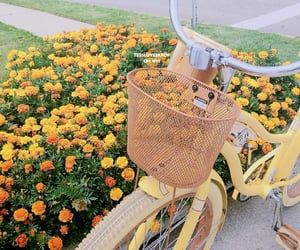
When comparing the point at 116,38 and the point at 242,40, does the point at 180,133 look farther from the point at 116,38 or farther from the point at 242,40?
the point at 242,40

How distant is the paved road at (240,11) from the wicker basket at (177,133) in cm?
497

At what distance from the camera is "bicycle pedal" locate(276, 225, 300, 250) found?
7.02 ft

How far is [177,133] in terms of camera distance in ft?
4.15

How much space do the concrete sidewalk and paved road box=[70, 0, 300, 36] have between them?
1.58 m

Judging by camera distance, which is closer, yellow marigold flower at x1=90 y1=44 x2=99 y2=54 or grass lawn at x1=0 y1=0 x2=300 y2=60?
yellow marigold flower at x1=90 y1=44 x2=99 y2=54

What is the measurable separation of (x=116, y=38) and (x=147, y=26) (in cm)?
199

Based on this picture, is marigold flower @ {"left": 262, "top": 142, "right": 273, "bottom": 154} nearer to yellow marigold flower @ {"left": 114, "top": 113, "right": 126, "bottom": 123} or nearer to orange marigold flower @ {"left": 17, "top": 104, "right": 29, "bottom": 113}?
yellow marigold flower @ {"left": 114, "top": 113, "right": 126, "bottom": 123}

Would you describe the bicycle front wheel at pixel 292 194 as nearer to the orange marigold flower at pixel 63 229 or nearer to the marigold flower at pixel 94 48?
the orange marigold flower at pixel 63 229

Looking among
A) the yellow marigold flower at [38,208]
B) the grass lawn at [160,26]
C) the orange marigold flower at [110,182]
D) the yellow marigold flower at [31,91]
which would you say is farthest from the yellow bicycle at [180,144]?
the grass lawn at [160,26]

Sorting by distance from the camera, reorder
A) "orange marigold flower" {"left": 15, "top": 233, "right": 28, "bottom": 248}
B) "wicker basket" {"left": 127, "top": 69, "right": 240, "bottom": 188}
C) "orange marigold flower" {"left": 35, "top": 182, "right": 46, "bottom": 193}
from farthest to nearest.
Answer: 1. "orange marigold flower" {"left": 35, "top": 182, "right": 46, "bottom": 193}
2. "orange marigold flower" {"left": 15, "top": 233, "right": 28, "bottom": 248}
3. "wicker basket" {"left": 127, "top": 69, "right": 240, "bottom": 188}

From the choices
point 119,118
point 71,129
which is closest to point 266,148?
point 119,118

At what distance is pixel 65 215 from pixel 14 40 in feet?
12.0

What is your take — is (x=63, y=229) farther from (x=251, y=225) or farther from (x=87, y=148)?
(x=251, y=225)

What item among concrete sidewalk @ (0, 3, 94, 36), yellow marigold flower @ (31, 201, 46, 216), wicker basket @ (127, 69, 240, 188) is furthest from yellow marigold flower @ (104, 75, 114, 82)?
concrete sidewalk @ (0, 3, 94, 36)
